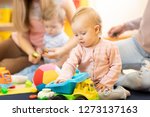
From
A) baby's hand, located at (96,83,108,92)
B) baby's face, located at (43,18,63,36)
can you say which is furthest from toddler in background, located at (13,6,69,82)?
baby's hand, located at (96,83,108,92)

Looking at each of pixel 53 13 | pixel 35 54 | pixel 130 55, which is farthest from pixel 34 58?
pixel 130 55

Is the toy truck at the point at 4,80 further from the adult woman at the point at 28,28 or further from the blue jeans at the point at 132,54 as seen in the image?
the blue jeans at the point at 132,54

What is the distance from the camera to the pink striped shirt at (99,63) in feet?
2.11

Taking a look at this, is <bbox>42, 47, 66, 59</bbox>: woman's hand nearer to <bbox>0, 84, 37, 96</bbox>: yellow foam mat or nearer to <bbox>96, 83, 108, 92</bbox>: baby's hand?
<bbox>0, 84, 37, 96</bbox>: yellow foam mat

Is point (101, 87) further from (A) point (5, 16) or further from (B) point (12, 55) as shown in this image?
(A) point (5, 16)

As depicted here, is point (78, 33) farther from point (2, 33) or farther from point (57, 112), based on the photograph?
point (2, 33)

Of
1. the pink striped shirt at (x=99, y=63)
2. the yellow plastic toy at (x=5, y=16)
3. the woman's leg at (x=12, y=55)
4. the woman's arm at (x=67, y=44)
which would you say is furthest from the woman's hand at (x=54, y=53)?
the yellow plastic toy at (x=5, y=16)

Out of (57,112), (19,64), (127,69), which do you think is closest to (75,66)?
(57,112)

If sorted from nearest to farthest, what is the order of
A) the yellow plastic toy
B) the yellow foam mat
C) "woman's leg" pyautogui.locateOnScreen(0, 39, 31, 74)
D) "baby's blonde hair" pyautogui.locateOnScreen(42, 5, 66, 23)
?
the yellow foam mat → "baby's blonde hair" pyautogui.locateOnScreen(42, 5, 66, 23) → "woman's leg" pyautogui.locateOnScreen(0, 39, 31, 74) → the yellow plastic toy

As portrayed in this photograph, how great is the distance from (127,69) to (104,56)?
23 centimetres

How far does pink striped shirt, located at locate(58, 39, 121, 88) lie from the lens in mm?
644

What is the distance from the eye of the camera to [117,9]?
1.03m

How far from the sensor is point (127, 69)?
0.86 m

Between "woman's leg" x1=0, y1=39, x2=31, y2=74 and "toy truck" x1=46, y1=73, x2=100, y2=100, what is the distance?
366 millimetres
